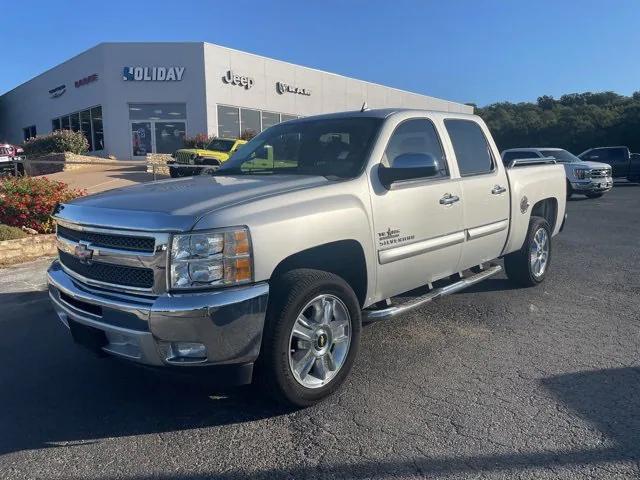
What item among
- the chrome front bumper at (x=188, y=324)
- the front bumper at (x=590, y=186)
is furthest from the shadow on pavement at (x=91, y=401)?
the front bumper at (x=590, y=186)

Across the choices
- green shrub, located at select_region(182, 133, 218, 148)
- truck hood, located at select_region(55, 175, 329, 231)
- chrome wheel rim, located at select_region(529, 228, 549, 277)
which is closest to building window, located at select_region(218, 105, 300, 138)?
green shrub, located at select_region(182, 133, 218, 148)

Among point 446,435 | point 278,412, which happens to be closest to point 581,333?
point 446,435

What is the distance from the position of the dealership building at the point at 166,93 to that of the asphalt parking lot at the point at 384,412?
24.2 meters

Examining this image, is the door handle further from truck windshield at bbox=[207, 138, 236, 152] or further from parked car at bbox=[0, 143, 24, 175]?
parked car at bbox=[0, 143, 24, 175]

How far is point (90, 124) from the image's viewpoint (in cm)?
3044

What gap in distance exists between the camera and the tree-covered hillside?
46806 millimetres

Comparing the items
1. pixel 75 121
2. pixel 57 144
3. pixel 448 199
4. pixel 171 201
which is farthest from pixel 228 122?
pixel 171 201

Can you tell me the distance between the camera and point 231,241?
10.4 feet

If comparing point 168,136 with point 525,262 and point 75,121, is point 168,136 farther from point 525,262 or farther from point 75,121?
point 525,262

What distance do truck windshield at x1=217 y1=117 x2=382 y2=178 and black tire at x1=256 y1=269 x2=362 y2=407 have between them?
38.4 inches

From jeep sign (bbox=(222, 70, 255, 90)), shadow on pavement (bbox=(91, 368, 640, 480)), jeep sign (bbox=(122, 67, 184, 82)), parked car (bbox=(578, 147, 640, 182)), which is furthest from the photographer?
jeep sign (bbox=(222, 70, 255, 90))

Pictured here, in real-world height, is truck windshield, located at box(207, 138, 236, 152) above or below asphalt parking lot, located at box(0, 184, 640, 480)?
above

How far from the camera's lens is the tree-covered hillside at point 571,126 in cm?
4681

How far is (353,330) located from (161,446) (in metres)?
1.42
